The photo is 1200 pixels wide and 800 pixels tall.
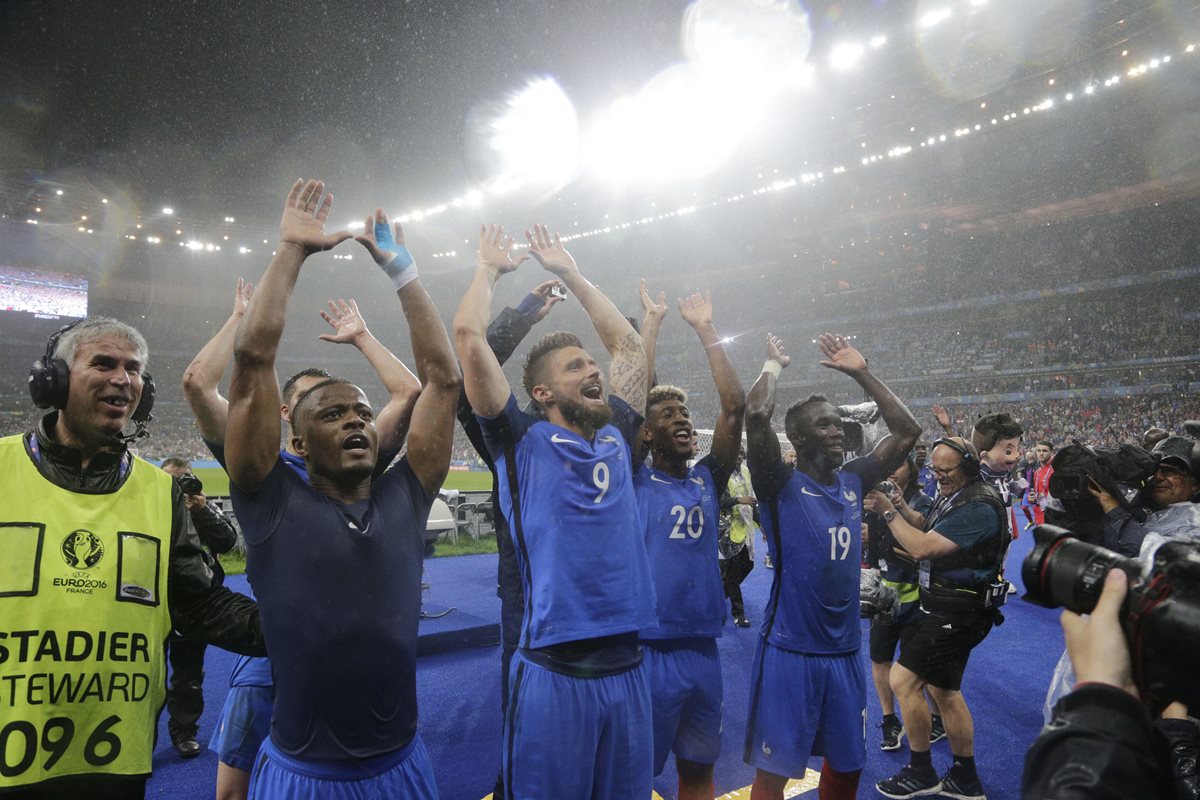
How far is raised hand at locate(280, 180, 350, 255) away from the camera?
206 centimetres

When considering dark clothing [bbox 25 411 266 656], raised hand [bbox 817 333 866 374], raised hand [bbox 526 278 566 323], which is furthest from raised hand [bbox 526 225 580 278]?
dark clothing [bbox 25 411 266 656]

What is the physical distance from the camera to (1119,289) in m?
31.1

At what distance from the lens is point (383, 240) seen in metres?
2.44

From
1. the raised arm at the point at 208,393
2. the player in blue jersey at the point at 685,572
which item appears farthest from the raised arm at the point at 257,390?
the player in blue jersey at the point at 685,572

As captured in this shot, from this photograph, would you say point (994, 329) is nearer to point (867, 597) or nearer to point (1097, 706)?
point (867, 597)

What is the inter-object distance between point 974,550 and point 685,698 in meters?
2.21

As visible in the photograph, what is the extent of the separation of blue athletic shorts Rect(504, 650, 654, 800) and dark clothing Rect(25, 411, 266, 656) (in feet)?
3.17

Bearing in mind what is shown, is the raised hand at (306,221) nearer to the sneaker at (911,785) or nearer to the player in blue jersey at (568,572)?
the player in blue jersey at (568,572)

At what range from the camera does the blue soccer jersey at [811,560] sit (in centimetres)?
329

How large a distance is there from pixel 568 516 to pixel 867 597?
340cm

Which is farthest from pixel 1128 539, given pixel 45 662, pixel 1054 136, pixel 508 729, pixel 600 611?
Answer: pixel 1054 136

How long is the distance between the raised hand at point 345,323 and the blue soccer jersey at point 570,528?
89cm

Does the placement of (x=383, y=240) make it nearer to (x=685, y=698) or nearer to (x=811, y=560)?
(x=685, y=698)

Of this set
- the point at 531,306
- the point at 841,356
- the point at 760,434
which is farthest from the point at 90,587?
the point at 841,356
